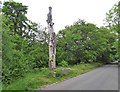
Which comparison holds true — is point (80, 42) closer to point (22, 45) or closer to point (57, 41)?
point (57, 41)

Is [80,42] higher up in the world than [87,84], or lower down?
higher up

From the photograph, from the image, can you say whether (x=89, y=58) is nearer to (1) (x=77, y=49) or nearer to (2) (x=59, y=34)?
(1) (x=77, y=49)

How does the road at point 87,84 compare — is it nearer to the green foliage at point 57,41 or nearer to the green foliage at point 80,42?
the green foliage at point 57,41

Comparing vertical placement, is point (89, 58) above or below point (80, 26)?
below

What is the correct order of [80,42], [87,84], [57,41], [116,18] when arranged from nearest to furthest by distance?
[87,84] → [116,18] → [57,41] → [80,42]

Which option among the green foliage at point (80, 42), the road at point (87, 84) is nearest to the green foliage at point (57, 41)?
the green foliage at point (80, 42)

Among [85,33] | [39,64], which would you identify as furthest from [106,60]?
[39,64]

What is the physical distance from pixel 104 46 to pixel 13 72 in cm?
3935

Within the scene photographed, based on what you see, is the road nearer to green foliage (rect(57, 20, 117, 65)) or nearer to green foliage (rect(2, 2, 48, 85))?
green foliage (rect(2, 2, 48, 85))

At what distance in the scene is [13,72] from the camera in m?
23.1

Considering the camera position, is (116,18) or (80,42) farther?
(80,42)

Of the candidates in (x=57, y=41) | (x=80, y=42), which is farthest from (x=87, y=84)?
(x=80, y=42)

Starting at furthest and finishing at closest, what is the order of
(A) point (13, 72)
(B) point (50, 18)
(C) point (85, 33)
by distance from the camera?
(C) point (85, 33)
(B) point (50, 18)
(A) point (13, 72)

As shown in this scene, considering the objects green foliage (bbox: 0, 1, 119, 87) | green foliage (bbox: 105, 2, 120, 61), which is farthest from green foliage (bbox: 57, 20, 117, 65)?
green foliage (bbox: 105, 2, 120, 61)
